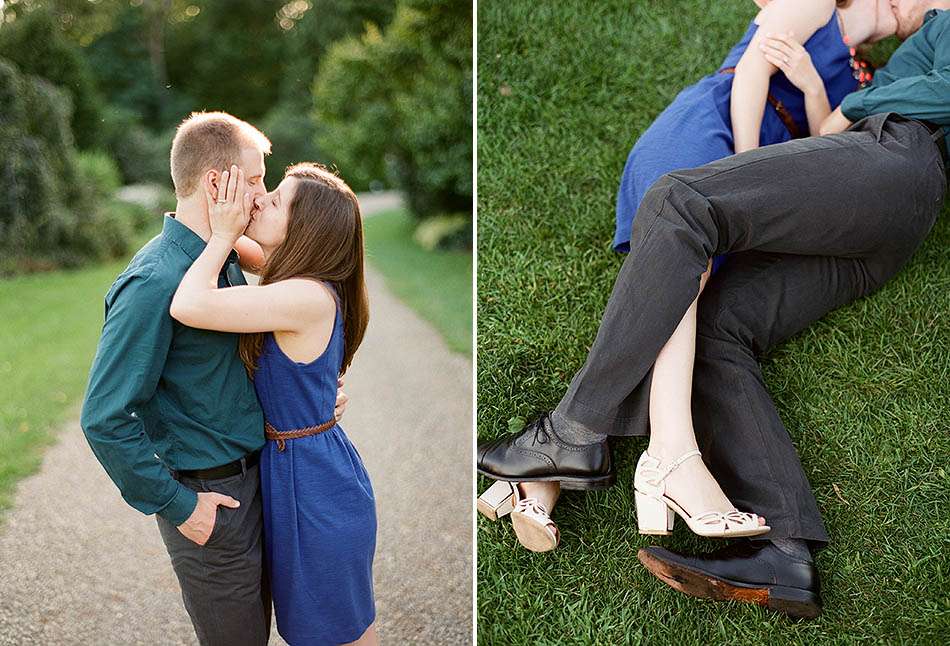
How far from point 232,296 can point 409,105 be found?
663 centimetres

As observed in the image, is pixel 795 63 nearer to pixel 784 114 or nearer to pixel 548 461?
pixel 784 114

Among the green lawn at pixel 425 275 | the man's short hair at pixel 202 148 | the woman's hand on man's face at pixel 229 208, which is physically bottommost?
the green lawn at pixel 425 275

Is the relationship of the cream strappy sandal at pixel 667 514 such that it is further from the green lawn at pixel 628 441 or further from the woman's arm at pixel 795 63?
the woman's arm at pixel 795 63

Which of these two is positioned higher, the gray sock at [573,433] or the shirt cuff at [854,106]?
the shirt cuff at [854,106]

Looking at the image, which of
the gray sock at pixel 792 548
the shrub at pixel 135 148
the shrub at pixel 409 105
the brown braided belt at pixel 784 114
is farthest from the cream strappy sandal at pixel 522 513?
the shrub at pixel 135 148

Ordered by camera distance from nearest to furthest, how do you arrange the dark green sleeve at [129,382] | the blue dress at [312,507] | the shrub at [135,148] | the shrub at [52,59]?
1. the dark green sleeve at [129,382]
2. the blue dress at [312,507]
3. the shrub at [52,59]
4. the shrub at [135,148]

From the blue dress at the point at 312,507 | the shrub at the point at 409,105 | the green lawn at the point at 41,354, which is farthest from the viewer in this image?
the shrub at the point at 409,105

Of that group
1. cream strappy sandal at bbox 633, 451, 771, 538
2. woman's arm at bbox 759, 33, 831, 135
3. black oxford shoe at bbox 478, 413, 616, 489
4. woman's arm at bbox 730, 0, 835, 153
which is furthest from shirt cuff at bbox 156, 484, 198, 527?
woman's arm at bbox 759, 33, 831, 135

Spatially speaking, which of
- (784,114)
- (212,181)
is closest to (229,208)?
Answer: (212,181)

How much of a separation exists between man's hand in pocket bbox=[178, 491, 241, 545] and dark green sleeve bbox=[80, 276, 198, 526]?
0.35ft

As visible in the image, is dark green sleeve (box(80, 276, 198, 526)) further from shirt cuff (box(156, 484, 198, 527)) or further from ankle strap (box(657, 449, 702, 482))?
ankle strap (box(657, 449, 702, 482))

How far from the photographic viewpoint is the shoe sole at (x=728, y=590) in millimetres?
2061

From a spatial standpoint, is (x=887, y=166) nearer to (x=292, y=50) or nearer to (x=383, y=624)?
(x=383, y=624)

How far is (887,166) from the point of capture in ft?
7.07
